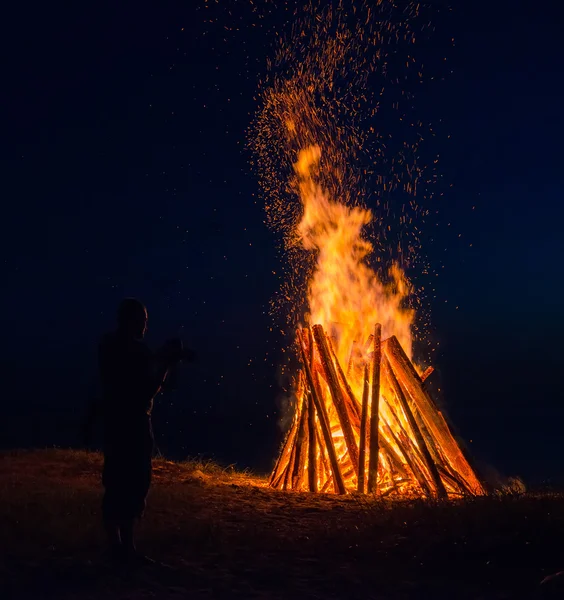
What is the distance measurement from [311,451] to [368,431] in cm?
85

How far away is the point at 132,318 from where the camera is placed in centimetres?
483

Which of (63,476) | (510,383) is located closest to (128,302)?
(63,476)

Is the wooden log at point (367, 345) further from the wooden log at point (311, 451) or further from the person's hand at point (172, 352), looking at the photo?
the person's hand at point (172, 352)

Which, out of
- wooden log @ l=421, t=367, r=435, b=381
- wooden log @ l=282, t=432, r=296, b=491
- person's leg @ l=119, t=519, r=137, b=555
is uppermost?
wooden log @ l=421, t=367, r=435, b=381

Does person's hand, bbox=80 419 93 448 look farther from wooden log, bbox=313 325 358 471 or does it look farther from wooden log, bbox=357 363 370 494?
wooden log, bbox=313 325 358 471

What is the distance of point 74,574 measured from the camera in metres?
4.61

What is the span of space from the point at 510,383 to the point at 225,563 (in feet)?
150

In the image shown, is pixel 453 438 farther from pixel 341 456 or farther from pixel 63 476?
pixel 63 476

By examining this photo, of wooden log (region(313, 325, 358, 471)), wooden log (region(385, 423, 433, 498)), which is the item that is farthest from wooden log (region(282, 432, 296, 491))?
wooden log (region(385, 423, 433, 498))

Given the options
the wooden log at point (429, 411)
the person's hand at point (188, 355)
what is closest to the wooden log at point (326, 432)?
the wooden log at point (429, 411)

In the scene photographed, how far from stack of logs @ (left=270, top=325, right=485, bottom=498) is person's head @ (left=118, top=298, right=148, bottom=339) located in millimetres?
4742

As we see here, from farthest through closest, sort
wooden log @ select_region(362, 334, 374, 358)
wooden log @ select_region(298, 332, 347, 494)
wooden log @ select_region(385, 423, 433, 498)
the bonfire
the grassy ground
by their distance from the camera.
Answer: wooden log @ select_region(362, 334, 374, 358) → the bonfire → wooden log @ select_region(298, 332, 347, 494) → wooden log @ select_region(385, 423, 433, 498) → the grassy ground

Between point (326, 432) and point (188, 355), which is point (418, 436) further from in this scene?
point (188, 355)

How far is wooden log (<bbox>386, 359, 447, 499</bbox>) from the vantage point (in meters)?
8.44
